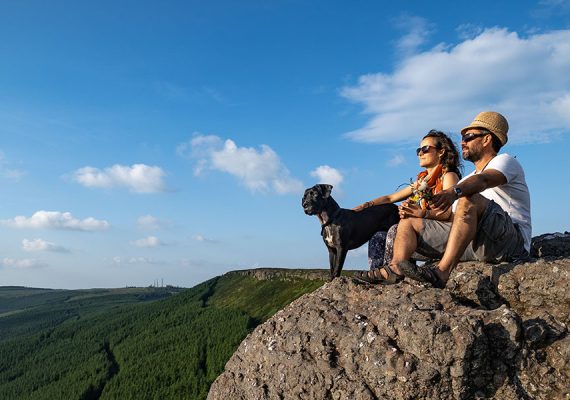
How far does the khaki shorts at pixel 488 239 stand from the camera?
23.5ft

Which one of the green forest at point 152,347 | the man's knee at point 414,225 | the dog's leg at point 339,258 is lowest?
the green forest at point 152,347

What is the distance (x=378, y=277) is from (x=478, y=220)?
165 cm

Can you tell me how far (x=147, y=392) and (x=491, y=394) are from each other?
84900mm

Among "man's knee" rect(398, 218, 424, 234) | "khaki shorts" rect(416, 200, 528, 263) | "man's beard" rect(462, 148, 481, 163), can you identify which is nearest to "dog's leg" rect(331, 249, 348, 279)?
"khaki shorts" rect(416, 200, 528, 263)

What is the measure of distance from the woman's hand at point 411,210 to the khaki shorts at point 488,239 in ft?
0.61

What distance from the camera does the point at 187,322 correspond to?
109m

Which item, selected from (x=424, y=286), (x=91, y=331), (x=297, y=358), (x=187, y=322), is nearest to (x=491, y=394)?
(x=424, y=286)

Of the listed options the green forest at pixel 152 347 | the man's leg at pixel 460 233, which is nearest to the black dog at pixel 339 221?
the man's leg at pixel 460 233

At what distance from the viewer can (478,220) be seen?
7082 mm

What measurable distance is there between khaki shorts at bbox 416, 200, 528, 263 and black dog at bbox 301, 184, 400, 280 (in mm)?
2509

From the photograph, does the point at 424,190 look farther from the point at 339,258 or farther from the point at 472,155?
the point at 339,258

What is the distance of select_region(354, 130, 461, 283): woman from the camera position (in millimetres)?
7113

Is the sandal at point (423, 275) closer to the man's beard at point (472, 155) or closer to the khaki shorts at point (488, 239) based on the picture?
the khaki shorts at point (488, 239)

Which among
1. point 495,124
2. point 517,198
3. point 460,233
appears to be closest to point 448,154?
point 495,124
